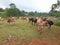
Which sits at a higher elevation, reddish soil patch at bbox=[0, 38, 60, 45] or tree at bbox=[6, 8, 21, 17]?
reddish soil patch at bbox=[0, 38, 60, 45]

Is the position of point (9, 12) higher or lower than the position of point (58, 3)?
lower

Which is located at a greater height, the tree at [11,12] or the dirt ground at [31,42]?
the dirt ground at [31,42]

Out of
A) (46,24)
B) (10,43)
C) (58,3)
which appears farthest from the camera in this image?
(58,3)

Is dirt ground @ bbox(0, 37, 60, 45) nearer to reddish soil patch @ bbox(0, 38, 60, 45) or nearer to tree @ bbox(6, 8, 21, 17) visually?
reddish soil patch @ bbox(0, 38, 60, 45)

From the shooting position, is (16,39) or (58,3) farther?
(58,3)

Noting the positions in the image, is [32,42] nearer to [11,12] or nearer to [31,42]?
→ [31,42]

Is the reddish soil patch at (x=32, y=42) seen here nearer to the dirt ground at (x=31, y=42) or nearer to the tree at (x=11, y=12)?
the dirt ground at (x=31, y=42)

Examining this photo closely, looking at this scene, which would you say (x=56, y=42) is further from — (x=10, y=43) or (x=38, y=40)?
(x=10, y=43)

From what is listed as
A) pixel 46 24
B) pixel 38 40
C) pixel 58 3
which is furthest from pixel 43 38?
pixel 58 3

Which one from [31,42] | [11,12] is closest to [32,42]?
[31,42]

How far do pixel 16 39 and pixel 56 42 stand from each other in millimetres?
3242

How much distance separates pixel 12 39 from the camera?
57.3 feet

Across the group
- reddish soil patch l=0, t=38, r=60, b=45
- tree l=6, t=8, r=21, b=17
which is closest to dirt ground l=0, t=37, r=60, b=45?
reddish soil patch l=0, t=38, r=60, b=45

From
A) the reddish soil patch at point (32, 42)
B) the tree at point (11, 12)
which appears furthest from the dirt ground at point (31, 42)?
the tree at point (11, 12)
